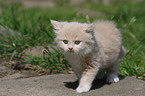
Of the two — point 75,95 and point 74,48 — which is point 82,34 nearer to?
point 74,48

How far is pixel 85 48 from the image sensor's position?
8.81 ft

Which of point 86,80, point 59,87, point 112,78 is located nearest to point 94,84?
point 112,78

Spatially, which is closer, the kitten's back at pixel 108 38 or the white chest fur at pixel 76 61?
the white chest fur at pixel 76 61

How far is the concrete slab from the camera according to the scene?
2.59 meters

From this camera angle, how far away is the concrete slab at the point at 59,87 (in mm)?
2588

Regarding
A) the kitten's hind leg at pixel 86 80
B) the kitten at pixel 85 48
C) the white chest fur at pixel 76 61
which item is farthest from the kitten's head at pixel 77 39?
the kitten's hind leg at pixel 86 80

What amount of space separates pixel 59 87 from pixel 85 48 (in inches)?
24.8

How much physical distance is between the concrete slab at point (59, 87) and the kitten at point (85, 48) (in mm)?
165

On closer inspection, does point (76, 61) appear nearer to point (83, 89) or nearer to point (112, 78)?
point (83, 89)

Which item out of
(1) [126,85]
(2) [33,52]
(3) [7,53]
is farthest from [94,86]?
(3) [7,53]

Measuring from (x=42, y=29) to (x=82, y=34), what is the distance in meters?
1.81

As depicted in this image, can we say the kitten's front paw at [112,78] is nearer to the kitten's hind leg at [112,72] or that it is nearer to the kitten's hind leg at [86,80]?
the kitten's hind leg at [112,72]

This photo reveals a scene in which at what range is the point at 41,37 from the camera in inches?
172

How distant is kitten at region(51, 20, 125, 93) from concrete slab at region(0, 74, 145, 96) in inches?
6.5
